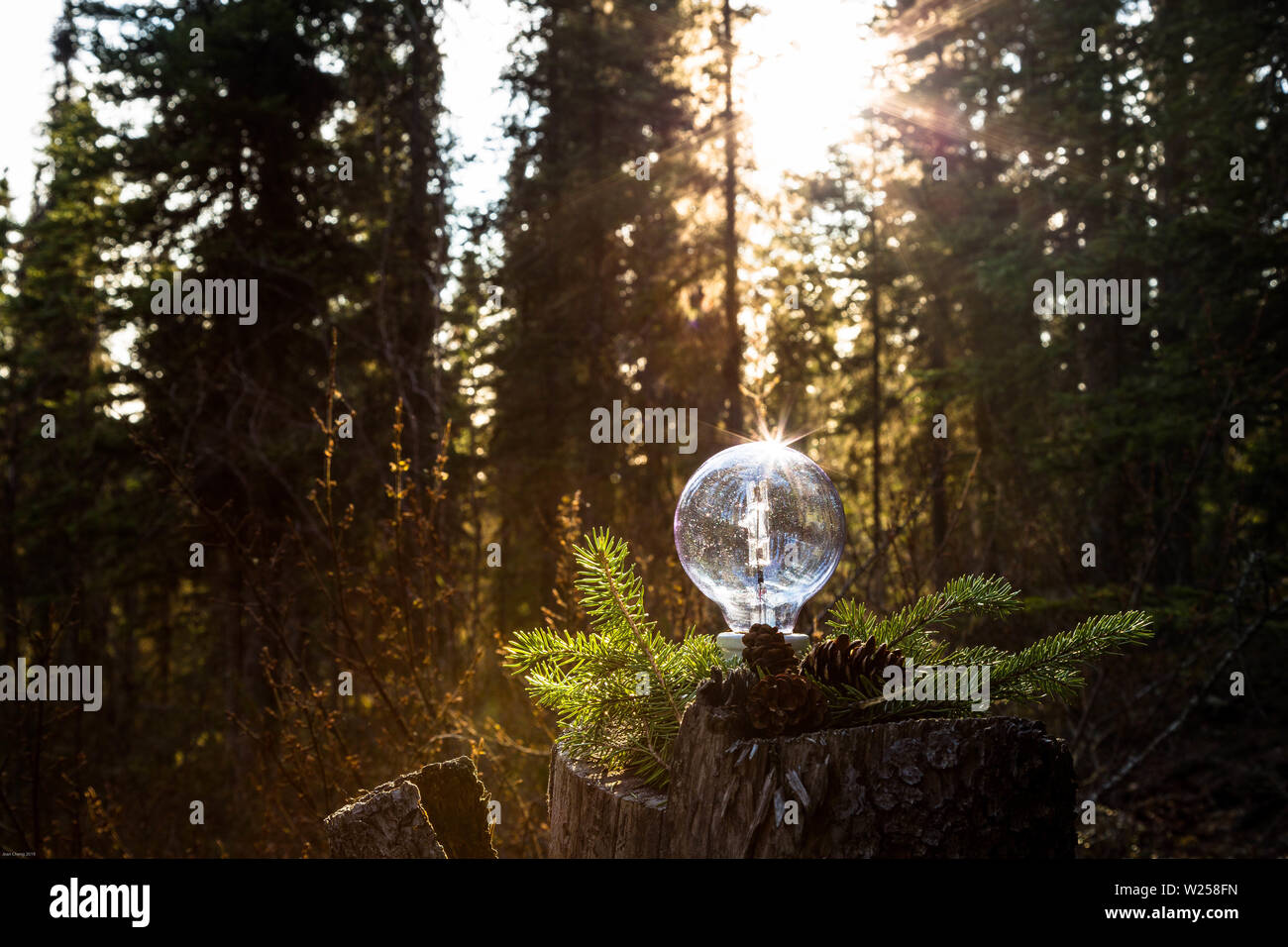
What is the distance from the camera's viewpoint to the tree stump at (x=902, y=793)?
5.46 feet

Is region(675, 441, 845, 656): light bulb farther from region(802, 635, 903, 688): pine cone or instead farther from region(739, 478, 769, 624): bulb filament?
region(802, 635, 903, 688): pine cone

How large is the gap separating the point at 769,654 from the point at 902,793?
46cm

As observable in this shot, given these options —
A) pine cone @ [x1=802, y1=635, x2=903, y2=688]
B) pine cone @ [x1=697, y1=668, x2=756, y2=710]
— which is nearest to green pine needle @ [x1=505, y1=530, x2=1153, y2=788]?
pine cone @ [x1=802, y1=635, x2=903, y2=688]

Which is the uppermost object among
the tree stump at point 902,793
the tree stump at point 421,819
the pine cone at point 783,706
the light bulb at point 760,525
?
the light bulb at point 760,525

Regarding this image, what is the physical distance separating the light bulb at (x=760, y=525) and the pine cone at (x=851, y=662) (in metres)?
0.43

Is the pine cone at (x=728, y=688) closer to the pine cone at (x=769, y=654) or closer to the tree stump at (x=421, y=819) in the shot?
the pine cone at (x=769, y=654)

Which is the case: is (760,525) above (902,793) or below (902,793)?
above

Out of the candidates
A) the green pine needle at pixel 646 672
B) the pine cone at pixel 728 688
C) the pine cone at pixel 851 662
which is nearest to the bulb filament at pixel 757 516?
the green pine needle at pixel 646 672

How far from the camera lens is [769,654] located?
6.72 ft

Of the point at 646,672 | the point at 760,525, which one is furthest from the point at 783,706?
the point at 760,525

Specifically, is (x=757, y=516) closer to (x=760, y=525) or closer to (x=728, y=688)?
(x=760, y=525)

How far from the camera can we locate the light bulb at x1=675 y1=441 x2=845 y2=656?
2479 millimetres

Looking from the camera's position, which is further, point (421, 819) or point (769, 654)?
point (769, 654)

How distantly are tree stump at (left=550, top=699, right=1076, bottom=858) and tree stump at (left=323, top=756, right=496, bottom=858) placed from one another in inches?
24.0
